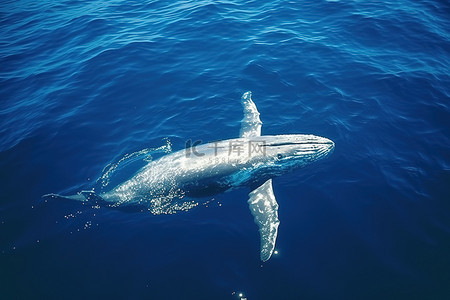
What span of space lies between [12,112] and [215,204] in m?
14.0

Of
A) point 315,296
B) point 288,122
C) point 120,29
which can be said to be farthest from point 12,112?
point 315,296

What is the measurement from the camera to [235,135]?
12.9m

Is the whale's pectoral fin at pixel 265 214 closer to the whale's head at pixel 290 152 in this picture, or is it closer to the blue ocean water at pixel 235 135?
the blue ocean water at pixel 235 135

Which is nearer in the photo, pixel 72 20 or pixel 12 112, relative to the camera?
pixel 12 112

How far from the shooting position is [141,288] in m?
→ 8.23

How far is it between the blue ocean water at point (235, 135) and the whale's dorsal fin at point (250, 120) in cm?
64

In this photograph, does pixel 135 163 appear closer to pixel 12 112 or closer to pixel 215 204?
pixel 215 204

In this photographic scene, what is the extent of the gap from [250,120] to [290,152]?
2.88 meters

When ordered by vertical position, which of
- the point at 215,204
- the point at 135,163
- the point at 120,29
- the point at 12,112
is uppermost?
the point at 120,29

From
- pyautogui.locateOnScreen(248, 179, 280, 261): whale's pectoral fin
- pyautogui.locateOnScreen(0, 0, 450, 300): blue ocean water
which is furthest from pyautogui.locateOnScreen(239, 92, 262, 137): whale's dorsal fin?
pyautogui.locateOnScreen(248, 179, 280, 261): whale's pectoral fin

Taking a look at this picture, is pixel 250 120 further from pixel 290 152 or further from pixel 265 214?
pixel 265 214

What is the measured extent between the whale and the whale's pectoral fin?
4 centimetres

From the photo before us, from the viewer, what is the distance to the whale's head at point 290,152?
11.0 m

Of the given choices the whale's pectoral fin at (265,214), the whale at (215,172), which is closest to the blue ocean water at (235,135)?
the whale's pectoral fin at (265,214)
